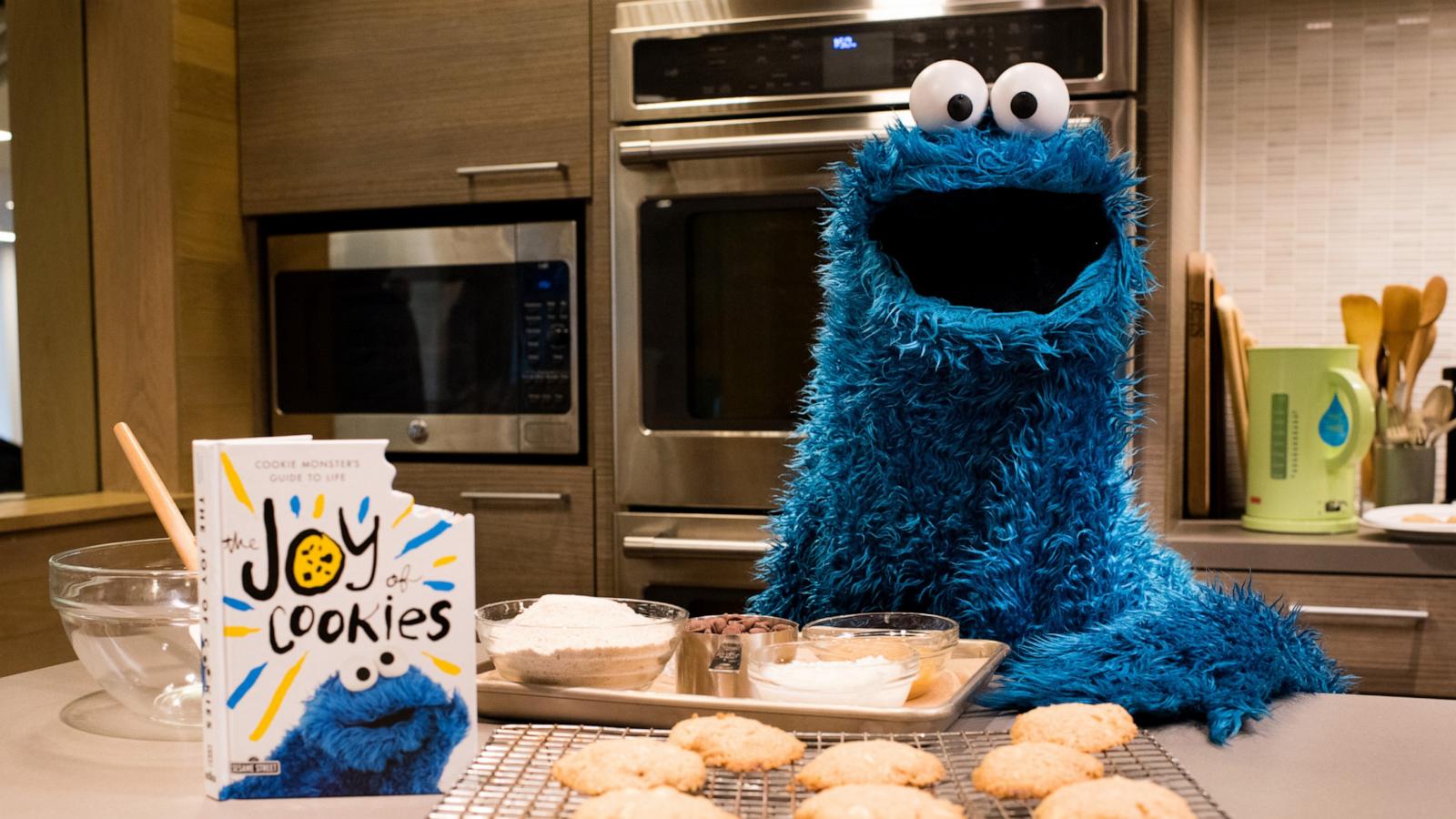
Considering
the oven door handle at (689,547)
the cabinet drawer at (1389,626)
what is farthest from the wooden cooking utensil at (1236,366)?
the oven door handle at (689,547)

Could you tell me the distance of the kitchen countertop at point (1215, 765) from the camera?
603 mm

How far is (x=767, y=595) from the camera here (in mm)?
994

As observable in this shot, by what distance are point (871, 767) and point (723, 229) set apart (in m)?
1.28

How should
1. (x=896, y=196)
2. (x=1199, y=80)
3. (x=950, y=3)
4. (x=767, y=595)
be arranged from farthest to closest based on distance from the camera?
(x=1199, y=80)
(x=950, y=3)
(x=767, y=595)
(x=896, y=196)

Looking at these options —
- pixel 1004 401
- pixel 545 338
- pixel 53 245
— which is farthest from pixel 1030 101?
pixel 53 245

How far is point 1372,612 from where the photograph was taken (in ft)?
4.99

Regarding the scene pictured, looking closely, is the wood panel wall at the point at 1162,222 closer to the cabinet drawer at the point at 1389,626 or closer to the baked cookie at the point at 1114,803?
the cabinet drawer at the point at 1389,626

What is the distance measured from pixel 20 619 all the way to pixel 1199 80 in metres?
1.92

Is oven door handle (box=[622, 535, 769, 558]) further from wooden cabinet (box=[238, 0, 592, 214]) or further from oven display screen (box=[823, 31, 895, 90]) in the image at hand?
oven display screen (box=[823, 31, 895, 90])

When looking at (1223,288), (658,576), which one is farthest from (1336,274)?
(658,576)

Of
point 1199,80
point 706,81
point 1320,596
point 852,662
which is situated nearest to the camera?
point 852,662

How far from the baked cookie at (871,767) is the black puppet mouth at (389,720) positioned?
200 millimetres

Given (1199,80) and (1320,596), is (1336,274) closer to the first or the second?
(1199,80)

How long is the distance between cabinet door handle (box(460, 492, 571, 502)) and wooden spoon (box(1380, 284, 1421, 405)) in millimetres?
1241
